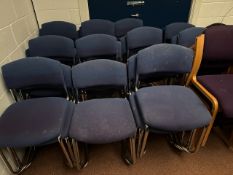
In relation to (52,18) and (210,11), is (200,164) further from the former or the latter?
(52,18)

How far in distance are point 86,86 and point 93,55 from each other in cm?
53

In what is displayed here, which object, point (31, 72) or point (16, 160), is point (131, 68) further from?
point (16, 160)

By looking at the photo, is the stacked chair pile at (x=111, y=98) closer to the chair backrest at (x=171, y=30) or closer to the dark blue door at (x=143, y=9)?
the chair backrest at (x=171, y=30)

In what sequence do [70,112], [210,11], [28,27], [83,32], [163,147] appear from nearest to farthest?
[70,112] → [163,147] → [28,27] → [83,32] → [210,11]

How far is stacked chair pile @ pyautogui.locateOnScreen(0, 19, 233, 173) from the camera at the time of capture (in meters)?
1.14

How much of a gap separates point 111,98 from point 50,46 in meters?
0.87

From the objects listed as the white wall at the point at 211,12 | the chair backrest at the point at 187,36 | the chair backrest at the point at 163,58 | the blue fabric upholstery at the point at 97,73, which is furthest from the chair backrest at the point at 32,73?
the white wall at the point at 211,12

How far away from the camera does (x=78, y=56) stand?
1868 millimetres

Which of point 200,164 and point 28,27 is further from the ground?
point 28,27

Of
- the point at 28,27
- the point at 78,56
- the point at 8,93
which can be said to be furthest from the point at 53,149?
the point at 28,27

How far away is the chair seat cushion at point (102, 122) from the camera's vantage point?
110 centimetres

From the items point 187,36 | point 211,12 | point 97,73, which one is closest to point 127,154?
point 97,73

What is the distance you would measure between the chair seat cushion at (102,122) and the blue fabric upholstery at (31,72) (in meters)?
0.31

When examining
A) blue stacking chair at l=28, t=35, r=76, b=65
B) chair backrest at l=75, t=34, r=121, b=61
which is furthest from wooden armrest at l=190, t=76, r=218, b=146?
blue stacking chair at l=28, t=35, r=76, b=65
